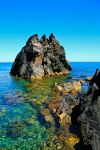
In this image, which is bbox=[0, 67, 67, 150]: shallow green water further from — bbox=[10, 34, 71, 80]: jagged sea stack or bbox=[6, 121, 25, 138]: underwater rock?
bbox=[10, 34, 71, 80]: jagged sea stack

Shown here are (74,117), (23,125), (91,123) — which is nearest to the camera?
(91,123)

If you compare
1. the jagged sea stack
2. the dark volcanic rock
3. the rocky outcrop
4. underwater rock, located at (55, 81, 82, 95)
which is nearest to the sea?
the rocky outcrop

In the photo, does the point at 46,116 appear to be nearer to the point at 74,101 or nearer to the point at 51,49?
the point at 74,101

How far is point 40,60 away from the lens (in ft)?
344

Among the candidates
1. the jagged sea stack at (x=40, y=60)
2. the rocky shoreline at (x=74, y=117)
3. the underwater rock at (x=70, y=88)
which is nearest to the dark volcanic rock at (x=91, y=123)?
the rocky shoreline at (x=74, y=117)

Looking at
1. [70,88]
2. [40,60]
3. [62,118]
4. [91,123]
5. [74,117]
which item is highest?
[40,60]

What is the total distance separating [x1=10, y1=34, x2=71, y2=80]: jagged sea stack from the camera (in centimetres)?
9836

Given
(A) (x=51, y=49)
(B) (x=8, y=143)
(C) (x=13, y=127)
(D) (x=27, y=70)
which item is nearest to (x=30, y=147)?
(B) (x=8, y=143)

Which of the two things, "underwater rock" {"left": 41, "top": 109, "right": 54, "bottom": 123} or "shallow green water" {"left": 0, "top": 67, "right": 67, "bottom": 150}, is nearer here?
"shallow green water" {"left": 0, "top": 67, "right": 67, "bottom": 150}

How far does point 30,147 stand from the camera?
87.0ft

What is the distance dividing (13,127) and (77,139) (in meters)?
9.00

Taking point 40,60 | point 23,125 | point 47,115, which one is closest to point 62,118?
point 47,115

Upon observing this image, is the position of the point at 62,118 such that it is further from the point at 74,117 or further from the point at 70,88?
the point at 70,88

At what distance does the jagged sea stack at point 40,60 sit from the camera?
98.4 m
